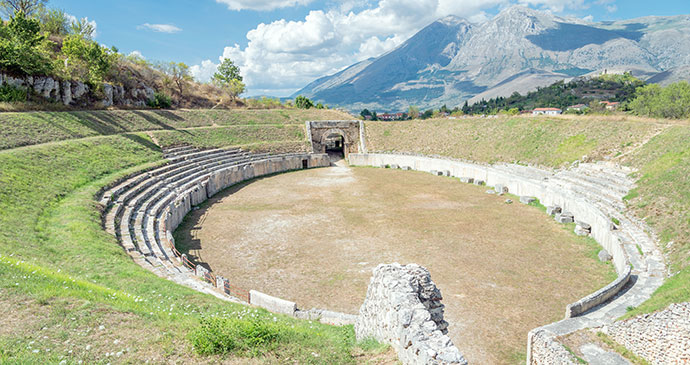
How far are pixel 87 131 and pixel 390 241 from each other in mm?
26403

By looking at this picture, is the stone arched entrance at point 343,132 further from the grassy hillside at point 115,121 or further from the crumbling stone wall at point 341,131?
the grassy hillside at point 115,121

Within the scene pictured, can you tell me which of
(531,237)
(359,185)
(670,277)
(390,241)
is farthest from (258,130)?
(670,277)

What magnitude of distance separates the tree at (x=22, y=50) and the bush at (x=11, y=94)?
1837mm

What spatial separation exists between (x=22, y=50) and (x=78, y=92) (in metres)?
6.43

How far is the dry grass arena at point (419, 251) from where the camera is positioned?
1357 centimetres

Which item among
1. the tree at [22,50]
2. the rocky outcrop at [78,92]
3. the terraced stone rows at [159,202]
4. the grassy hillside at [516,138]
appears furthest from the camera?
→ the rocky outcrop at [78,92]

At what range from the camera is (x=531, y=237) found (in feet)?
68.0

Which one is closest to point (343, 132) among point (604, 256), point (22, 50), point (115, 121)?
point (115, 121)

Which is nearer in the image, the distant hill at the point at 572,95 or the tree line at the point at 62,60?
the tree line at the point at 62,60

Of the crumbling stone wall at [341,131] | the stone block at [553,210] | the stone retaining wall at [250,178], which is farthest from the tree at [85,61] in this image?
the stone block at [553,210]

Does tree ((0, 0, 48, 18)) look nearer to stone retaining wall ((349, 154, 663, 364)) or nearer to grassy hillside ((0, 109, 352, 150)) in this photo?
grassy hillside ((0, 109, 352, 150))

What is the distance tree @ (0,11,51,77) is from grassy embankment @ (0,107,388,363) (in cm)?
2051

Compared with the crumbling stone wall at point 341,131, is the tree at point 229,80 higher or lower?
higher

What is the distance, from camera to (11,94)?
29.5m
